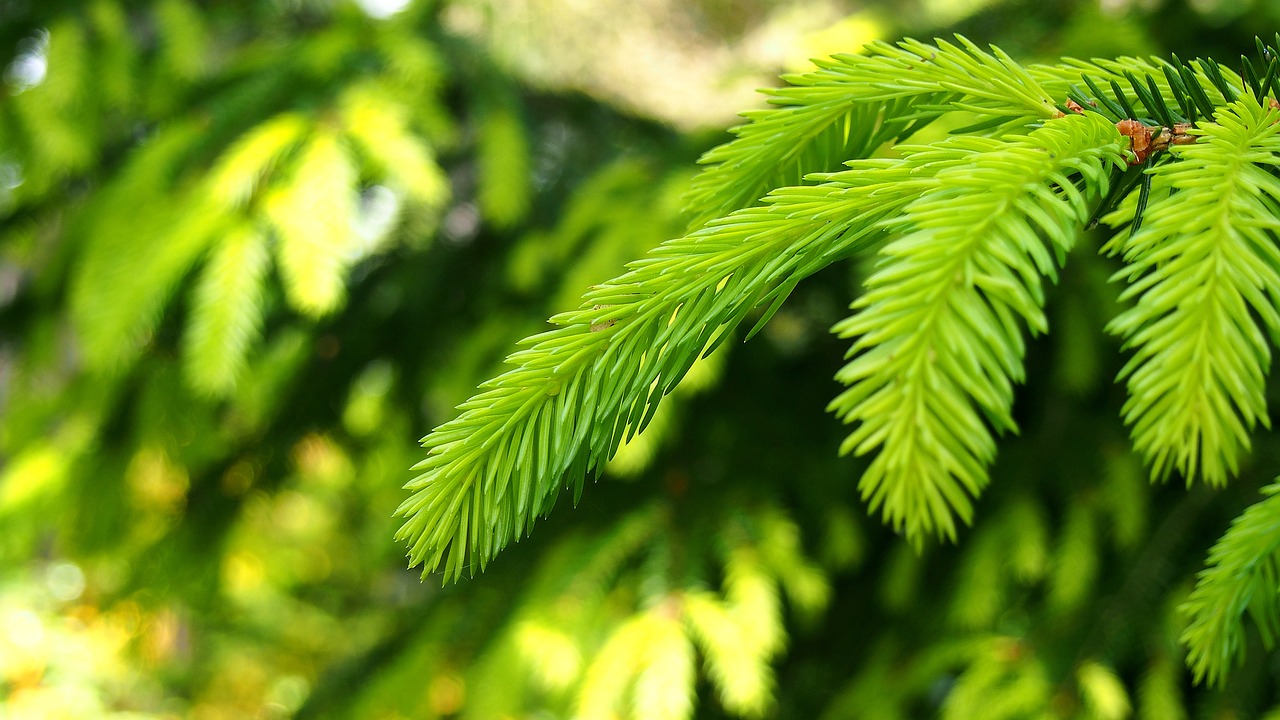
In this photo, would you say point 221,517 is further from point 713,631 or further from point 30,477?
point 713,631

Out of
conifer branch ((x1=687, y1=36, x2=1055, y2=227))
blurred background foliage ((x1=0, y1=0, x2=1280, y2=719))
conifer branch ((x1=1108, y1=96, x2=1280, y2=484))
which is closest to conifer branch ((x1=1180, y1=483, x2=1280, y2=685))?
conifer branch ((x1=1108, y1=96, x2=1280, y2=484))

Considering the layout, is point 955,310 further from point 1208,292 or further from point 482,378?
point 482,378

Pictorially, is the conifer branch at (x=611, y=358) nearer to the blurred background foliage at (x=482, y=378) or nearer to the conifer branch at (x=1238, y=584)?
the conifer branch at (x=1238, y=584)

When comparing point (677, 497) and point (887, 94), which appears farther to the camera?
point (677, 497)

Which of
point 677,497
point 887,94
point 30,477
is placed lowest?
point 887,94

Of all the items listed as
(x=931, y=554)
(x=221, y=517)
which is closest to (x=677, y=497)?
(x=931, y=554)

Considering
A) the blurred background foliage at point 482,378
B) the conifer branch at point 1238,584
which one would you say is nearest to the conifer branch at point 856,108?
the conifer branch at point 1238,584
